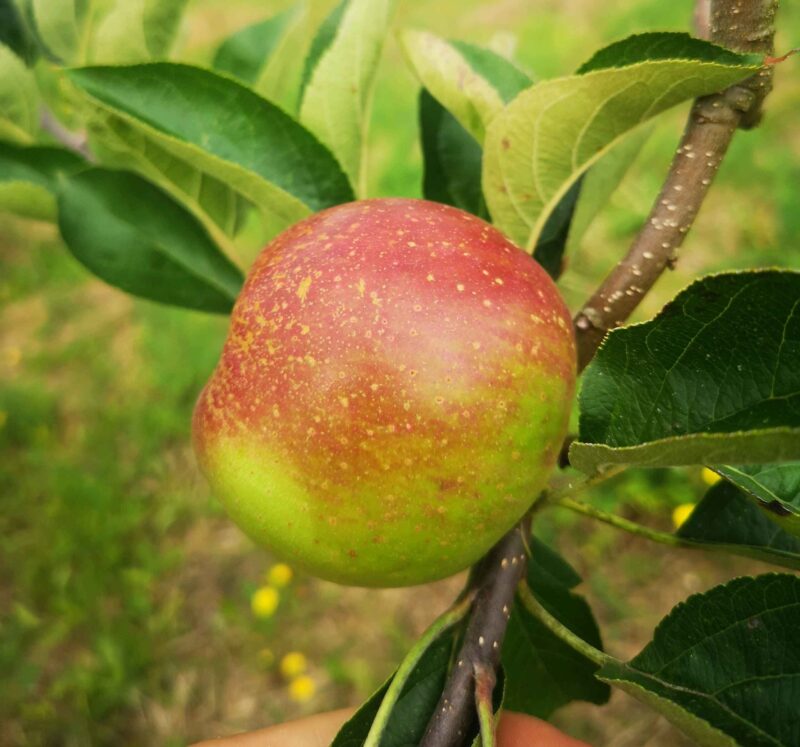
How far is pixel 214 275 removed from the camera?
99 cm

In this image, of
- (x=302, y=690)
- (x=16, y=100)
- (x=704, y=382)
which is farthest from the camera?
(x=302, y=690)

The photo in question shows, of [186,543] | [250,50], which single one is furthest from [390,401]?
[186,543]

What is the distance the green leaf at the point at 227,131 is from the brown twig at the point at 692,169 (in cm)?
31

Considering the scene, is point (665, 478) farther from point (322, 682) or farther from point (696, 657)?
point (696, 657)

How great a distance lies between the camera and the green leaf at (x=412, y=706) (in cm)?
71

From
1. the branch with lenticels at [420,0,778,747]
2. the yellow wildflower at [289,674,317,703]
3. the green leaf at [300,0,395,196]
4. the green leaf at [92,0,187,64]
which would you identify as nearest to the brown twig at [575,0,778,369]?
→ the branch with lenticels at [420,0,778,747]

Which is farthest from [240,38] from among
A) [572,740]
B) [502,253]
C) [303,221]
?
[572,740]

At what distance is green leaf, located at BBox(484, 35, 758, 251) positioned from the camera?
629mm

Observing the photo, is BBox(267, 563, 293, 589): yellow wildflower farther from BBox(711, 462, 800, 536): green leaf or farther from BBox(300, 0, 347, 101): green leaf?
BBox(711, 462, 800, 536): green leaf

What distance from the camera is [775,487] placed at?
65cm

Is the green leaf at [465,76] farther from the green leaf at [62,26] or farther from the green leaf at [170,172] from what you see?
the green leaf at [62,26]

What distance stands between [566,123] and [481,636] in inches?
19.2

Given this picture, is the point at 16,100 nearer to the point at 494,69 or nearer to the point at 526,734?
the point at 494,69

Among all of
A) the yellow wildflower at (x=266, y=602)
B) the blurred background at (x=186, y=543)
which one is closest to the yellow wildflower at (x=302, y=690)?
the blurred background at (x=186, y=543)
